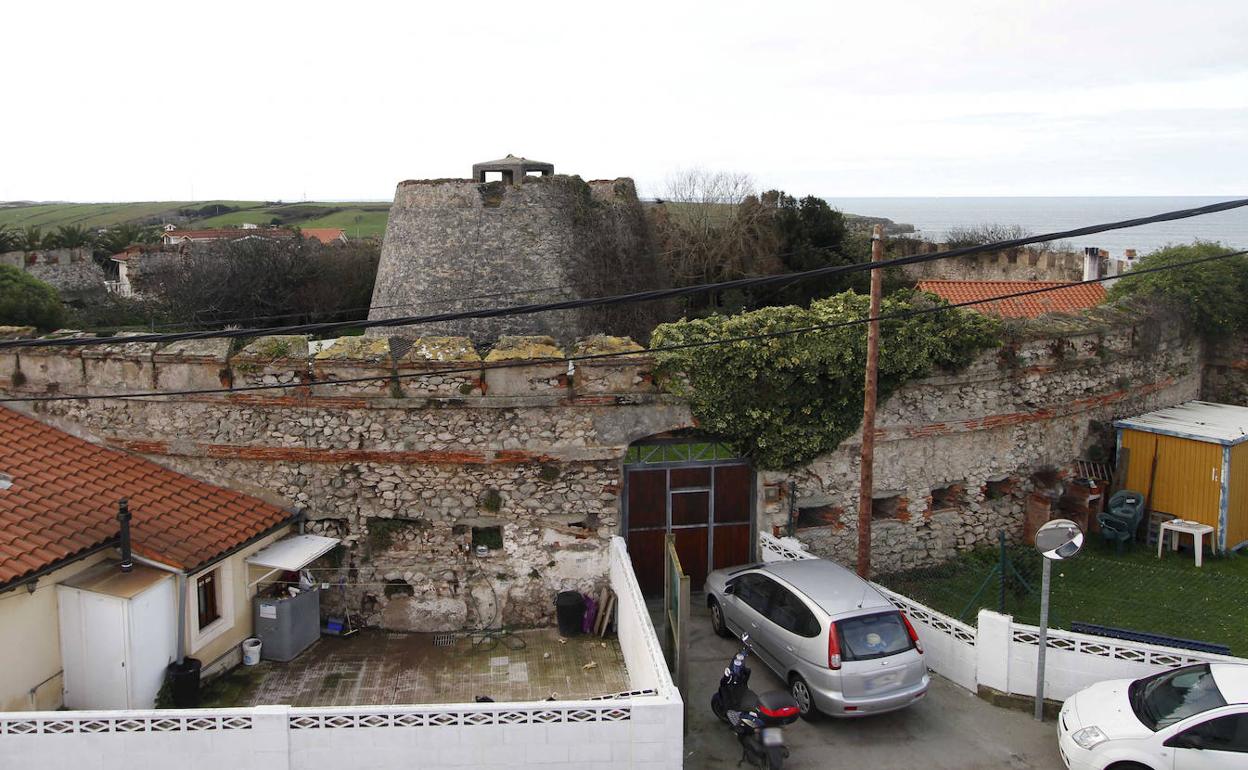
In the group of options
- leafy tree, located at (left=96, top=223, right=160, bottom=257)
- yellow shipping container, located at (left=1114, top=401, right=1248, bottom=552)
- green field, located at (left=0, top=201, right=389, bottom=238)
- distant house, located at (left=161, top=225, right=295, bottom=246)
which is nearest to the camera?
yellow shipping container, located at (left=1114, top=401, right=1248, bottom=552)

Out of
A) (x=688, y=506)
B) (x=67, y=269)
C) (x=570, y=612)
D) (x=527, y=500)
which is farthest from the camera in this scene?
(x=67, y=269)

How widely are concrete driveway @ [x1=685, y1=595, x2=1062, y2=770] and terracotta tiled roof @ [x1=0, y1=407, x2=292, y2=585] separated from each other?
6.12 meters

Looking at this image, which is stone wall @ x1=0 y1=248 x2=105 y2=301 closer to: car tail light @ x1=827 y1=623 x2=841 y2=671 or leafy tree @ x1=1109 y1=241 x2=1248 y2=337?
leafy tree @ x1=1109 y1=241 x2=1248 y2=337

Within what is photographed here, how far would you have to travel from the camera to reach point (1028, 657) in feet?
35.1

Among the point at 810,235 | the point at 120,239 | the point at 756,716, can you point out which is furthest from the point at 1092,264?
the point at 120,239

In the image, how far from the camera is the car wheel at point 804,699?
1034cm

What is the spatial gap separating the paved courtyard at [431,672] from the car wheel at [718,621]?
4.46 feet

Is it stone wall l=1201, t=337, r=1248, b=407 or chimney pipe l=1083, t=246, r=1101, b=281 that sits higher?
chimney pipe l=1083, t=246, r=1101, b=281

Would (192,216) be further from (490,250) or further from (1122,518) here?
(1122,518)

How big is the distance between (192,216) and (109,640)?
12315cm

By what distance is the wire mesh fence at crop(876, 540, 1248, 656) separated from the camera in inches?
500

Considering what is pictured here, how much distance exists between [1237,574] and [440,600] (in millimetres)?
12092

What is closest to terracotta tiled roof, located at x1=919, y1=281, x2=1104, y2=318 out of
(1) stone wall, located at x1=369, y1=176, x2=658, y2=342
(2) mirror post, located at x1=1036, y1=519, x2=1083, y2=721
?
(1) stone wall, located at x1=369, y1=176, x2=658, y2=342

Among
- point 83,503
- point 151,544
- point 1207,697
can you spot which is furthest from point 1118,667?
point 83,503
